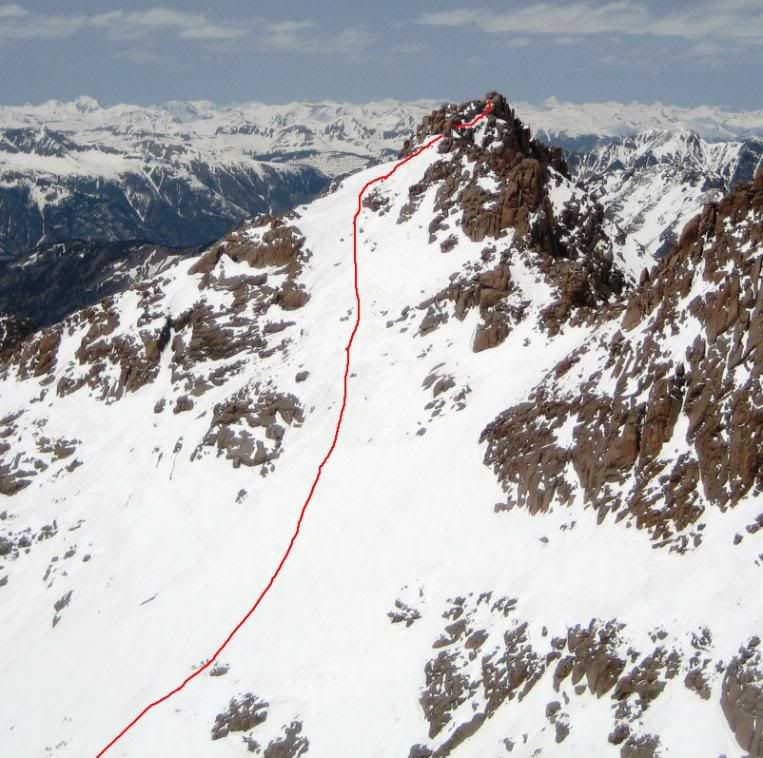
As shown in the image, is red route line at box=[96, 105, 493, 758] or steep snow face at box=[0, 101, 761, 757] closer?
steep snow face at box=[0, 101, 761, 757]

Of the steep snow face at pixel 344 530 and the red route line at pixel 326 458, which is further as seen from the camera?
the red route line at pixel 326 458

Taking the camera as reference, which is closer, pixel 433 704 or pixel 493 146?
pixel 433 704

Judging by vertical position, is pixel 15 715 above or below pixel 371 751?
below

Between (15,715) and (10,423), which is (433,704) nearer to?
(15,715)

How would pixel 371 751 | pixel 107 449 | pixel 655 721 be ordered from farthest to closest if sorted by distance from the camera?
pixel 107 449 < pixel 371 751 < pixel 655 721

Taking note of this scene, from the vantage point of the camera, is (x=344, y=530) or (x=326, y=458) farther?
(x=326, y=458)

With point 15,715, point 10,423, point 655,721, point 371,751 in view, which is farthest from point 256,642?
point 10,423

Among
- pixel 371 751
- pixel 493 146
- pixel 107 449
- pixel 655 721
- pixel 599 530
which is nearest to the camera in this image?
pixel 655 721

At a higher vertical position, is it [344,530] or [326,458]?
[326,458]
